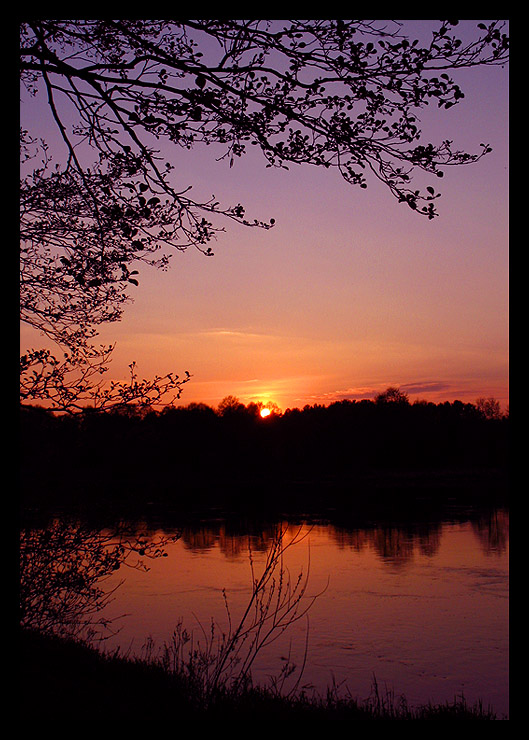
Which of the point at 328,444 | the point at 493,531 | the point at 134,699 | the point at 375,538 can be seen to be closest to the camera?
the point at 134,699

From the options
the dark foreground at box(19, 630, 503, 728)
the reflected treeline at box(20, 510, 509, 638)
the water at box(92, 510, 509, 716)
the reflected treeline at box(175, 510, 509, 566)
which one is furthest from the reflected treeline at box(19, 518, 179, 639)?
the reflected treeline at box(175, 510, 509, 566)

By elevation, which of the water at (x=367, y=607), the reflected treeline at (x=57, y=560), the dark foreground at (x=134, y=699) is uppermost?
the reflected treeline at (x=57, y=560)

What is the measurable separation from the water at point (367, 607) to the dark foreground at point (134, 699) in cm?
89

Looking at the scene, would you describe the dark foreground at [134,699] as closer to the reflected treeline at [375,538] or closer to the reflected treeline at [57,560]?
the reflected treeline at [57,560]

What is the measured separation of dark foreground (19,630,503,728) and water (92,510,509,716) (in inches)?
35.1

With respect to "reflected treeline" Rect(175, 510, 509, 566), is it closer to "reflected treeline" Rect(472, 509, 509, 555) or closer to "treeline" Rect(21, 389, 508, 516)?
"reflected treeline" Rect(472, 509, 509, 555)

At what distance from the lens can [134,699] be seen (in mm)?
7066

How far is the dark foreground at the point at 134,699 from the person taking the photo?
6042 millimetres

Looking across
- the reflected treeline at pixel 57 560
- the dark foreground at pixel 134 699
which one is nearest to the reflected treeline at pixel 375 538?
the dark foreground at pixel 134 699

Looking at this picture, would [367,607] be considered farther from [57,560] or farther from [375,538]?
[57,560]

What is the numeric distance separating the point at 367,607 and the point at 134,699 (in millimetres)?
9098

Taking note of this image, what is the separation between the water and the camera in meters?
11.0

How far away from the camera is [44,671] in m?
7.79

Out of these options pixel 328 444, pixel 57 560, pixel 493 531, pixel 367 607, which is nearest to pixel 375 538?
pixel 493 531
